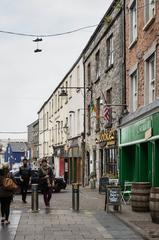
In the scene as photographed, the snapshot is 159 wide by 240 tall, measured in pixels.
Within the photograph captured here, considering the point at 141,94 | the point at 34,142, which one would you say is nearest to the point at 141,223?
the point at 141,94

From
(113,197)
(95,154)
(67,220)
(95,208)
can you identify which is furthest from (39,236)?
(95,154)

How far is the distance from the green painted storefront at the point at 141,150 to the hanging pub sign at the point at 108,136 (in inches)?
71.8

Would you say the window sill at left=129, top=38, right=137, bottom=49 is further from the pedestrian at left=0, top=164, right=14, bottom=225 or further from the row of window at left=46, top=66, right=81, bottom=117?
the row of window at left=46, top=66, right=81, bottom=117

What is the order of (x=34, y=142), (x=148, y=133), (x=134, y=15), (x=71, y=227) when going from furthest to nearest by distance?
(x=34, y=142) < (x=134, y=15) < (x=148, y=133) < (x=71, y=227)

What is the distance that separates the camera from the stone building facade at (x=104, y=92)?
Result: 84.1 ft

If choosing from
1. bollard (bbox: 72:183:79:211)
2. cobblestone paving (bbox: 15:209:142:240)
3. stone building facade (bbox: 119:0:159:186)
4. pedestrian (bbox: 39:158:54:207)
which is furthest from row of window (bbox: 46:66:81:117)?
cobblestone paving (bbox: 15:209:142:240)

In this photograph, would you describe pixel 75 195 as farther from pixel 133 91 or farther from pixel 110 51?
pixel 110 51

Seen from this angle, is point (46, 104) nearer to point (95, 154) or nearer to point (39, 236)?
point (95, 154)

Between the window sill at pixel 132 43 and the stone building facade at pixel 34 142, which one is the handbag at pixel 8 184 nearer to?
the window sill at pixel 132 43

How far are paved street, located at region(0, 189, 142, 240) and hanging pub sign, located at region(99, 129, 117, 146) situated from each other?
8.21 meters

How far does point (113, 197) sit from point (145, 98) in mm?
4515

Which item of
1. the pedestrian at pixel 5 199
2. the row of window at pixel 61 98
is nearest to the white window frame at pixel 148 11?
the pedestrian at pixel 5 199

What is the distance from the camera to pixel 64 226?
13695mm

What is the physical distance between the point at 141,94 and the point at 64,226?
849cm
